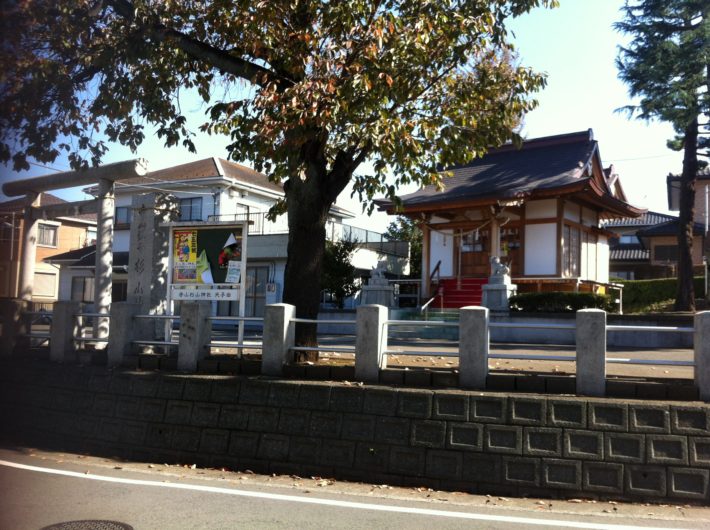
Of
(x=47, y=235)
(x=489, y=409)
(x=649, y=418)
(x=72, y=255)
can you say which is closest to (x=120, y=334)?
(x=489, y=409)

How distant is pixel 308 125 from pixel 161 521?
5.36 m

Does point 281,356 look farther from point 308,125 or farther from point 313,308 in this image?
point 308,125

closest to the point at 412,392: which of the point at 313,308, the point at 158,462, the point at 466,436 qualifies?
the point at 466,436

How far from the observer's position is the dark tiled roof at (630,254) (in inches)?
1671

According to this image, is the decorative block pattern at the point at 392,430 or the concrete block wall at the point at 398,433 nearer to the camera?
the concrete block wall at the point at 398,433

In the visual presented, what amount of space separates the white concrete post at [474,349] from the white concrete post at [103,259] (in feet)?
23.1

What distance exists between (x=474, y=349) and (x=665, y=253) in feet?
121

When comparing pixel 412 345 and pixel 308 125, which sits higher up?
pixel 308 125

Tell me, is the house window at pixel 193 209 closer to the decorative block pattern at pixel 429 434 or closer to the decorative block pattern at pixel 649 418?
the decorative block pattern at pixel 429 434

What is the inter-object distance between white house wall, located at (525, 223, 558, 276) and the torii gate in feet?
48.0

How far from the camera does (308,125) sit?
8.70 metres

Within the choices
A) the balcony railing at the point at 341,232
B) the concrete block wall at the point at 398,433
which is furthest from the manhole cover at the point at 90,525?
the balcony railing at the point at 341,232

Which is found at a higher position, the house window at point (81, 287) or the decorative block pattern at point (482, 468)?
the house window at point (81, 287)

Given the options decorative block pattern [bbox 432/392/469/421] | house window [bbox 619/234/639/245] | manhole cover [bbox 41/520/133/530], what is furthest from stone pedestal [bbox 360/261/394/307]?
house window [bbox 619/234/639/245]
